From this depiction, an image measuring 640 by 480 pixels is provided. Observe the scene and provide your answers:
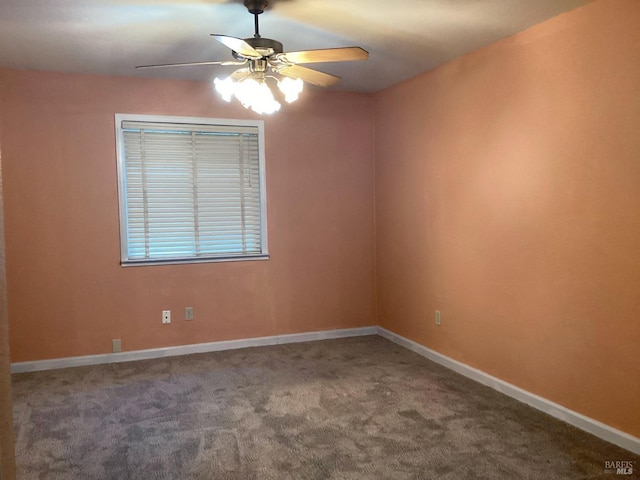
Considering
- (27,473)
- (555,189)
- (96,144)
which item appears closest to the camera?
(27,473)

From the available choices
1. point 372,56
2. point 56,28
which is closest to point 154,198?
point 56,28

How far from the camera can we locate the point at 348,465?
8.33 feet

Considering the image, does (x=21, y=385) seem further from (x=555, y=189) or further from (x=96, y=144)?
(x=555, y=189)

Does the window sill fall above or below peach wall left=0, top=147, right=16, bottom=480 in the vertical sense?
below

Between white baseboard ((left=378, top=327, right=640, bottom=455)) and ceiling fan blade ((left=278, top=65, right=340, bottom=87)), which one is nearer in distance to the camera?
white baseboard ((left=378, top=327, right=640, bottom=455))

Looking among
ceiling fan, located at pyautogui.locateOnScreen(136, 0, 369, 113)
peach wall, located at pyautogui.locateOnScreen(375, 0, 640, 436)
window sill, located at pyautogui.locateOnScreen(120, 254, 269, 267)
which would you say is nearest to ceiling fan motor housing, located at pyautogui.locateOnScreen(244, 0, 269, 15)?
ceiling fan, located at pyautogui.locateOnScreen(136, 0, 369, 113)

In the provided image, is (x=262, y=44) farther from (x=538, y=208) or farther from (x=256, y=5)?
(x=538, y=208)

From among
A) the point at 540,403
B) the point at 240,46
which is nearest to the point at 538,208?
the point at 540,403

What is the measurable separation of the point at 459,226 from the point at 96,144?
125 inches

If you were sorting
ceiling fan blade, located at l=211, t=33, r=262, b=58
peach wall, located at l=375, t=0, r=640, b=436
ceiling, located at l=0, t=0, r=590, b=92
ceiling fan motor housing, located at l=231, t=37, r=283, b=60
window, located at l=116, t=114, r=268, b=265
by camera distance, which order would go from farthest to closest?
window, located at l=116, t=114, r=268, b=265, ceiling, located at l=0, t=0, r=590, b=92, peach wall, located at l=375, t=0, r=640, b=436, ceiling fan motor housing, located at l=231, t=37, r=283, b=60, ceiling fan blade, located at l=211, t=33, r=262, b=58

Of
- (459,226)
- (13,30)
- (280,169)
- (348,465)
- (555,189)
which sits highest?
(13,30)

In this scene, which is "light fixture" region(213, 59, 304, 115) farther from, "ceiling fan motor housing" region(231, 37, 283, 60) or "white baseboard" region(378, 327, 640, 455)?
"white baseboard" region(378, 327, 640, 455)

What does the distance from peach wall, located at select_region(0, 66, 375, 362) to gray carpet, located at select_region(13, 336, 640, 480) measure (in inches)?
18.9

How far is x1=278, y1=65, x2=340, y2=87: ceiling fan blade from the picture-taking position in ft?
9.29
